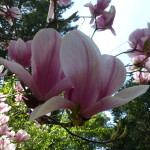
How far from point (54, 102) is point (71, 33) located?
10cm

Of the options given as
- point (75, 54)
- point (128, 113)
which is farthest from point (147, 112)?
point (75, 54)

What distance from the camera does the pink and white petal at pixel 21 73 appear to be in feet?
1.26

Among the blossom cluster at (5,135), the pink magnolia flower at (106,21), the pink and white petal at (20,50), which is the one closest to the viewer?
the pink and white petal at (20,50)

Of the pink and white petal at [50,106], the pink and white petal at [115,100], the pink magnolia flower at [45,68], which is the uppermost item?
the pink magnolia flower at [45,68]

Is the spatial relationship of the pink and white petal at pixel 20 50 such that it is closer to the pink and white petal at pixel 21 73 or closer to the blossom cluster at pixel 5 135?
the pink and white petal at pixel 21 73

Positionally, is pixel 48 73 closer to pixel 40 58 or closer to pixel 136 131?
pixel 40 58

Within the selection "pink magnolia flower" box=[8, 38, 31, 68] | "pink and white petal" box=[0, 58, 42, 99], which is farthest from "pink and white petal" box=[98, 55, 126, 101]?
"pink magnolia flower" box=[8, 38, 31, 68]

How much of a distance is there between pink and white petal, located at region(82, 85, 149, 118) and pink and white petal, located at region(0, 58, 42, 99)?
0.27 ft

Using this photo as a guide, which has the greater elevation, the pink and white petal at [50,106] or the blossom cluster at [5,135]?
the pink and white petal at [50,106]

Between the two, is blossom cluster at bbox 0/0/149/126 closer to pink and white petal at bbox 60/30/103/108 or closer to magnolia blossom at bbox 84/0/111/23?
pink and white petal at bbox 60/30/103/108

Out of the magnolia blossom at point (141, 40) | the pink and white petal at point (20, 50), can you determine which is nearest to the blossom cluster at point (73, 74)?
the pink and white petal at point (20, 50)

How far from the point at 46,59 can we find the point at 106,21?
34.1 inches

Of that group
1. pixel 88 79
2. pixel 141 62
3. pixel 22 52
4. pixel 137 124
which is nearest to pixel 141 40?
pixel 141 62

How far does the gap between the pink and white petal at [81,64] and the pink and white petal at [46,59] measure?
4cm
